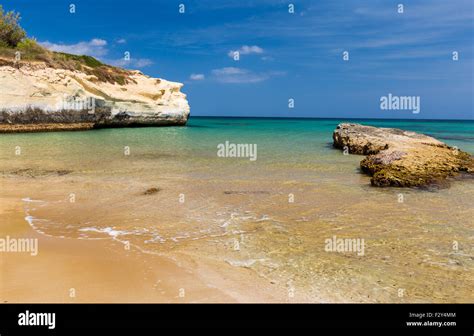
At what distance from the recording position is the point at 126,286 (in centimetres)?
501

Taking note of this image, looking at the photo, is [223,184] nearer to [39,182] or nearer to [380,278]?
[39,182]

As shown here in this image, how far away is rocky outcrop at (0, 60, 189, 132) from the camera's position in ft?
113

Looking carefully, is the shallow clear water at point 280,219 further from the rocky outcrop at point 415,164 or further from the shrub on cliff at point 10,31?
the shrub on cliff at point 10,31

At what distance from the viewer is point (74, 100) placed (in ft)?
126

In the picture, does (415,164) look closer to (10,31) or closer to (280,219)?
(280,219)

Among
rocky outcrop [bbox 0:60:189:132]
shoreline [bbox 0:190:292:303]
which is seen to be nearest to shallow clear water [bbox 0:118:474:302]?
shoreline [bbox 0:190:292:303]

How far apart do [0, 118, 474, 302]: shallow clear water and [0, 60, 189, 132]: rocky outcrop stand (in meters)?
21.5

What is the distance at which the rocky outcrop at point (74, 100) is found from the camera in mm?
34406

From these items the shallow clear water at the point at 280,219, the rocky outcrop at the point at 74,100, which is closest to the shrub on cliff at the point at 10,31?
the rocky outcrop at the point at 74,100

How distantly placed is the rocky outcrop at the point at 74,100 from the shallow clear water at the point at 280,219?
70.5 ft

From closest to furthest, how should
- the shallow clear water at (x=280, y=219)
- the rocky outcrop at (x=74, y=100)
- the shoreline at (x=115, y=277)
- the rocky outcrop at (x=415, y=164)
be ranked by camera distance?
the shoreline at (x=115, y=277)
the shallow clear water at (x=280, y=219)
the rocky outcrop at (x=415, y=164)
the rocky outcrop at (x=74, y=100)

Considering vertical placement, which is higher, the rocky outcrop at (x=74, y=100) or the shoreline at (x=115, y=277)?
the rocky outcrop at (x=74, y=100)
